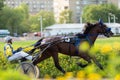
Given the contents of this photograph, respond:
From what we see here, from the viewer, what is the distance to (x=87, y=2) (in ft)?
500

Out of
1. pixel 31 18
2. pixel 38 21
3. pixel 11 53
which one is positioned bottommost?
pixel 38 21

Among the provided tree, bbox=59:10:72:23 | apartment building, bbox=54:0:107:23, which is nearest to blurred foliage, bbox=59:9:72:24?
tree, bbox=59:10:72:23

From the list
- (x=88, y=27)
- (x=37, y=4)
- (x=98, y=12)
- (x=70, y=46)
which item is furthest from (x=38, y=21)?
(x=70, y=46)

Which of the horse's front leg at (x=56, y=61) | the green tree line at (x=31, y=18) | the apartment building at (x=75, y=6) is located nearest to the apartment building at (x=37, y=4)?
the apartment building at (x=75, y=6)

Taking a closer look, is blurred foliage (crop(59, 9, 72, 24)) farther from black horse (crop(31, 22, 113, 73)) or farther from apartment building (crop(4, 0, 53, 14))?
black horse (crop(31, 22, 113, 73))

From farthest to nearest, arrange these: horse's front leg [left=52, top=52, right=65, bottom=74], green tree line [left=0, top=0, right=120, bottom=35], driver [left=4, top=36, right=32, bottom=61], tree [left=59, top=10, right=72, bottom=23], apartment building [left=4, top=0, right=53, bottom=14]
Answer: apartment building [left=4, top=0, right=53, bottom=14], tree [left=59, top=10, right=72, bottom=23], green tree line [left=0, top=0, right=120, bottom=35], horse's front leg [left=52, top=52, right=65, bottom=74], driver [left=4, top=36, right=32, bottom=61]

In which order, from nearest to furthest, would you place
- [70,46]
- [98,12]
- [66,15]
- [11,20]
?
[70,46] < [11,20] < [98,12] < [66,15]

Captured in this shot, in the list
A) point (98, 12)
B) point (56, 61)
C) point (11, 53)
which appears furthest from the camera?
point (98, 12)

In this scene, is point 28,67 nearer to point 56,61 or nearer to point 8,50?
point 8,50

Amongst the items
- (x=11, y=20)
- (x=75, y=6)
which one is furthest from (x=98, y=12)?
(x=75, y=6)

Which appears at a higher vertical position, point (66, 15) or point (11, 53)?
point (11, 53)

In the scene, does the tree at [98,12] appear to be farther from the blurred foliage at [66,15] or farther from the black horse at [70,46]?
the black horse at [70,46]

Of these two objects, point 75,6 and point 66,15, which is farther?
point 75,6

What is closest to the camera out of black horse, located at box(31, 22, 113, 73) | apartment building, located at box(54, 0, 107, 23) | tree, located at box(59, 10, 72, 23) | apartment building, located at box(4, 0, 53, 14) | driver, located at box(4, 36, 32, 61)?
driver, located at box(4, 36, 32, 61)
